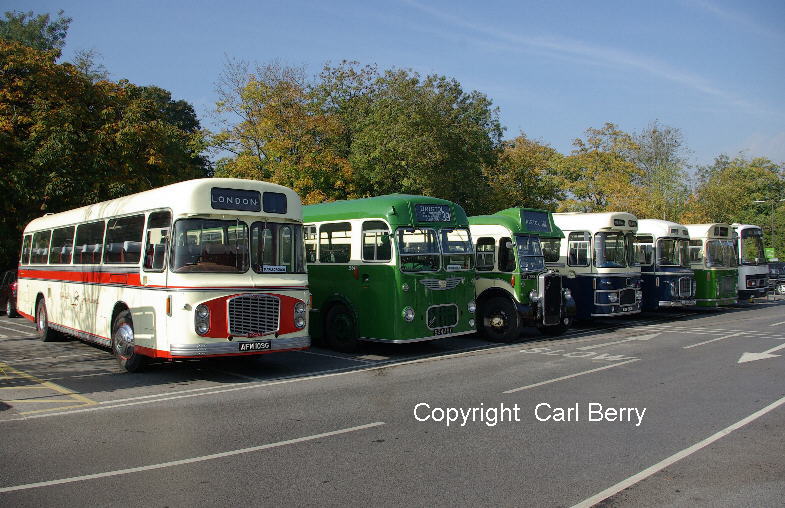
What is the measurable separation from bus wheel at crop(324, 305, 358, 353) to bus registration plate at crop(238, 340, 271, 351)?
340 cm

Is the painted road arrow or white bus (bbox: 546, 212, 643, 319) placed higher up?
white bus (bbox: 546, 212, 643, 319)

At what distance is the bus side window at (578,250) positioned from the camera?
65.3 feet

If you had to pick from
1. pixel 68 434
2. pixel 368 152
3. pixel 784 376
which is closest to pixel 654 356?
pixel 784 376

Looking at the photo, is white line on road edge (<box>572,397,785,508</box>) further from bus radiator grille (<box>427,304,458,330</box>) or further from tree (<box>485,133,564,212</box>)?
tree (<box>485,133,564,212</box>)

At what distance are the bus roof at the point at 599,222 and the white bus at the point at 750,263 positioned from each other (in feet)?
33.2

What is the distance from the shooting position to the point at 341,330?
14.3 m

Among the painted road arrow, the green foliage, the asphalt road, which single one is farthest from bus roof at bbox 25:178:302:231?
the green foliage

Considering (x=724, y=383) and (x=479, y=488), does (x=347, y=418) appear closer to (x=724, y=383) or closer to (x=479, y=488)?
(x=479, y=488)

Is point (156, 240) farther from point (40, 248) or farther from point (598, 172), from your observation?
point (598, 172)

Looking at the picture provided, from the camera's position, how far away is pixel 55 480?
5773 mm

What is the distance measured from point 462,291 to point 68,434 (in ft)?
28.9

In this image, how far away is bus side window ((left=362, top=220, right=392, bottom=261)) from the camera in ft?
44.2

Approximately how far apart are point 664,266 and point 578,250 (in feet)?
15.0

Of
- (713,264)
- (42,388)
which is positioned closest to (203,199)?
(42,388)
